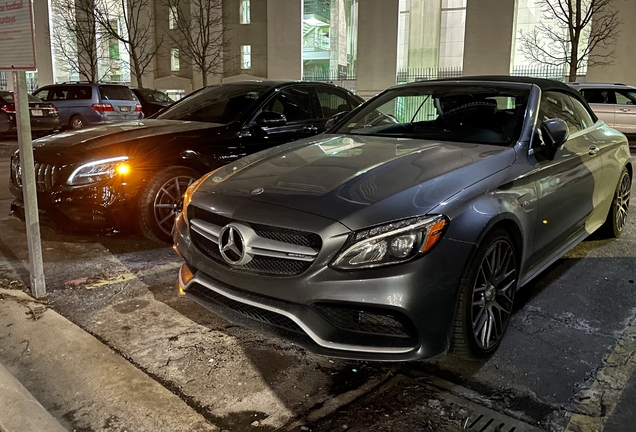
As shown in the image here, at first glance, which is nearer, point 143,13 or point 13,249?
point 13,249

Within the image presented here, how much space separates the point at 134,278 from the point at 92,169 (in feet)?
3.75

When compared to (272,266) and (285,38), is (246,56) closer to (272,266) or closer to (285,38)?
(285,38)

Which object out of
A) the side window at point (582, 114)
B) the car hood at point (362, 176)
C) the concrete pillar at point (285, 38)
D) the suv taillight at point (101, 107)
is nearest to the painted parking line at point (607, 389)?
the car hood at point (362, 176)

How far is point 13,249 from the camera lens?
541 cm

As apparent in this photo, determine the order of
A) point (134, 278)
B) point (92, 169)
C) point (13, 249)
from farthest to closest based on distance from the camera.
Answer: point (13, 249) < point (92, 169) < point (134, 278)

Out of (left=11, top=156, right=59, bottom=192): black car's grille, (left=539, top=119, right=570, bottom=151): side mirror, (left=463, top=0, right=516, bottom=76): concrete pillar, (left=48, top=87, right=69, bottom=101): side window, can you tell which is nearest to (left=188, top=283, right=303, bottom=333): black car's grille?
(left=539, top=119, right=570, bottom=151): side mirror

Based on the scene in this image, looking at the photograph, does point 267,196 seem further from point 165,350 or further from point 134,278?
point 134,278

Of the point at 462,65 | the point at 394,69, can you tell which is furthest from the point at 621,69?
the point at 394,69

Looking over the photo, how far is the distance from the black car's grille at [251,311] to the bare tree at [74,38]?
28476mm

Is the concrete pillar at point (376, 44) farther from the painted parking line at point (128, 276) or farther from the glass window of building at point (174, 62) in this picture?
the painted parking line at point (128, 276)

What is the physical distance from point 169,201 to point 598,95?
42.9 feet

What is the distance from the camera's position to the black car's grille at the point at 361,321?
107 inches

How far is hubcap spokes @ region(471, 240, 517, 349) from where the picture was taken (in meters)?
3.09

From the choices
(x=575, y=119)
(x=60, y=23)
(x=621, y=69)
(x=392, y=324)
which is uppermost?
(x=60, y=23)
